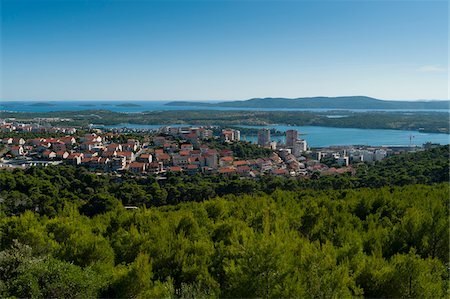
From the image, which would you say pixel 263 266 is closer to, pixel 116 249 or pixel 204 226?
pixel 116 249

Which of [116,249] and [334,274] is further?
[116,249]

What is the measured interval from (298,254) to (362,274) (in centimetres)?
107

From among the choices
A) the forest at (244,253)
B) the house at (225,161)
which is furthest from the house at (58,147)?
the forest at (244,253)

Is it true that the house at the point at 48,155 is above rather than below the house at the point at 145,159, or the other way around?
above

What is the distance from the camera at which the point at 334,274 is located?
5262 mm

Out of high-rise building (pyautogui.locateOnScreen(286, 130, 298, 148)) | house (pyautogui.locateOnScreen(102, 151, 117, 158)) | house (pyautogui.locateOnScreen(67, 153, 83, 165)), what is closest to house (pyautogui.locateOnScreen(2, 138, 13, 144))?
house (pyautogui.locateOnScreen(67, 153, 83, 165))

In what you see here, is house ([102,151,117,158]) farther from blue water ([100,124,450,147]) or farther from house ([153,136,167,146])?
blue water ([100,124,450,147])

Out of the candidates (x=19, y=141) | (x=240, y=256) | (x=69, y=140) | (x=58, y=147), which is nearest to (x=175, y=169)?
(x=58, y=147)

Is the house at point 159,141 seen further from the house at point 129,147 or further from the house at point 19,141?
the house at point 19,141

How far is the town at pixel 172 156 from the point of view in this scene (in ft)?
104

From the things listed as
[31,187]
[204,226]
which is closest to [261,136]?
[31,187]

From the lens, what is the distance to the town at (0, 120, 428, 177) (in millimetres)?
31641

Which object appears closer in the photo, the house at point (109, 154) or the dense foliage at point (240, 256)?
the dense foliage at point (240, 256)

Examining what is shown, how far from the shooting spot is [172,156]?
112 ft
